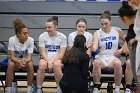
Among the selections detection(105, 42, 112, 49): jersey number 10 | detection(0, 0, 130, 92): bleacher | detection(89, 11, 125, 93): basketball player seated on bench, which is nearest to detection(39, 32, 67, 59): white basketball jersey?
detection(89, 11, 125, 93): basketball player seated on bench

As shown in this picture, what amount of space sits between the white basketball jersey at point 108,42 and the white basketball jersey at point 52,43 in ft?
1.95

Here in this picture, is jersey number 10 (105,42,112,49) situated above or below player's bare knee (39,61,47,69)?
above

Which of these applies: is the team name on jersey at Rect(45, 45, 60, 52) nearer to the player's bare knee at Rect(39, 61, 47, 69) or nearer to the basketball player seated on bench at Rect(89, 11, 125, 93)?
the player's bare knee at Rect(39, 61, 47, 69)

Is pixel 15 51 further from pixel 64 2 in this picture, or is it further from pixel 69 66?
pixel 64 2

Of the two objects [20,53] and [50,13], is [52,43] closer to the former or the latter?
[20,53]

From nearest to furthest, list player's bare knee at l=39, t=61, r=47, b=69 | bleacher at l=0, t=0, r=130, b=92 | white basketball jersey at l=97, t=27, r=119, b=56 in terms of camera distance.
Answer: player's bare knee at l=39, t=61, r=47, b=69, white basketball jersey at l=97, t=27, r=119, b=56, bleacher at l=0, t=0, r=130, b=92

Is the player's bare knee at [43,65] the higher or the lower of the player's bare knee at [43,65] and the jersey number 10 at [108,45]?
the lower

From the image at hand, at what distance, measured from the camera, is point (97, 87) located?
20.1ft

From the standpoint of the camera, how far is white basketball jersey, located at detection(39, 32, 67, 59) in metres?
6.55

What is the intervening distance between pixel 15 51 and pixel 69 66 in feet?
4.60

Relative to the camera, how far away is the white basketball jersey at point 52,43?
6.55 metres

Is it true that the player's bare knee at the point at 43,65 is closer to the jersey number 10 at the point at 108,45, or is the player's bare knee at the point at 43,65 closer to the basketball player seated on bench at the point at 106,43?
the basketball player seated on bench at the point at 106,43

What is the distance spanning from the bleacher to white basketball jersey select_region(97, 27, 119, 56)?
167 cm

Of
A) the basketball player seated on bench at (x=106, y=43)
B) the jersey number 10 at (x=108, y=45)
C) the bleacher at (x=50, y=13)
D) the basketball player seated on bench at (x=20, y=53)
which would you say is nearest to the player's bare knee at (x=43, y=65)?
the basketball player seated on bench at (x=20, y=53)
